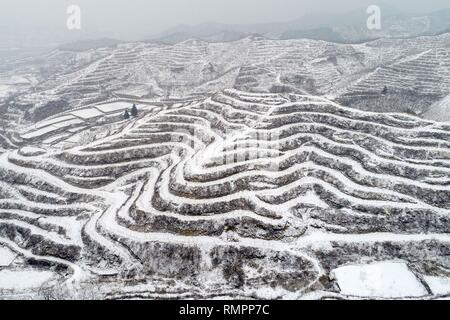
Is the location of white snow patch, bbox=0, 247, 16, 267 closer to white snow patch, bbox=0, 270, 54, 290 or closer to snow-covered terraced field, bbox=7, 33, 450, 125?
white snow patch, bbox=0, 270, 54, 290

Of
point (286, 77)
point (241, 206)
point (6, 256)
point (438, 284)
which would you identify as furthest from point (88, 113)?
point (438, 284)

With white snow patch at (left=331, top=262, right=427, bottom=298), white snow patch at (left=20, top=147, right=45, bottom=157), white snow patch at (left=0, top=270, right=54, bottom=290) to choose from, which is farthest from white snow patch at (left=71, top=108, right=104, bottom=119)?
white snow patch at (left=331, top=262, right=427, bottom=298)

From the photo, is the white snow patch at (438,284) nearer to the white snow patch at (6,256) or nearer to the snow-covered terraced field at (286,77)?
the white snow patch at (6,256)

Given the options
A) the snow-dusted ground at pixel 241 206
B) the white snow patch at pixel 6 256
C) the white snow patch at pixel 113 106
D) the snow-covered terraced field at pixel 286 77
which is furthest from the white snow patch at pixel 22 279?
the snow-covered terraced field at pixel 286 77

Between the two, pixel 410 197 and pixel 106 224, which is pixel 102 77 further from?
pixel 410 197

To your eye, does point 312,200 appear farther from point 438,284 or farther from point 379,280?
point 438,284

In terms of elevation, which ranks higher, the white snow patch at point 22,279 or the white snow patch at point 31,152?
the white snow patch at point 31,152
